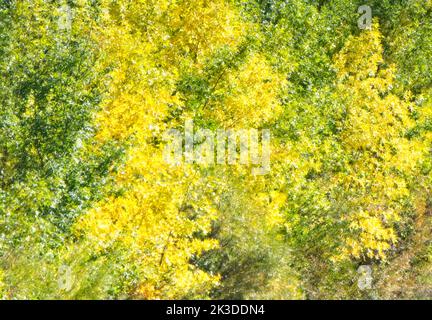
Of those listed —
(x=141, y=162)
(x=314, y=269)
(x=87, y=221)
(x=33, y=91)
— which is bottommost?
(x=314, y=269)

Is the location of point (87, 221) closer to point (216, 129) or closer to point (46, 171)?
point (46, 171)

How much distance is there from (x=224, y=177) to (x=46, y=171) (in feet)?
23.9

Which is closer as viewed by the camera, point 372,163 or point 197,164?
point 197,164

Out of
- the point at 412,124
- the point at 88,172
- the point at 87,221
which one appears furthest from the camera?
the point at 412,124

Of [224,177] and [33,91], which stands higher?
[33,91]

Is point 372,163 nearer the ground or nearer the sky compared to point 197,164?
nearer the sky

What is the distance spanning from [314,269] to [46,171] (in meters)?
12.5

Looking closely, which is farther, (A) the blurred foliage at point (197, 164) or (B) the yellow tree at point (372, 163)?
(B) the yellow tree at point (372, 163)

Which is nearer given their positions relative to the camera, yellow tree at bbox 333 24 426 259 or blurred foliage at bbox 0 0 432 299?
blurred foliage at bbox 0 0 432 299

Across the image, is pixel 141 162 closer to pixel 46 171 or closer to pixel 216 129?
pixel 46 171

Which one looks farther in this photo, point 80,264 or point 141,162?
point 141,162

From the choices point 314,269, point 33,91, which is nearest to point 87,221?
point 33,91

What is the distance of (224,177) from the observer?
103ft
